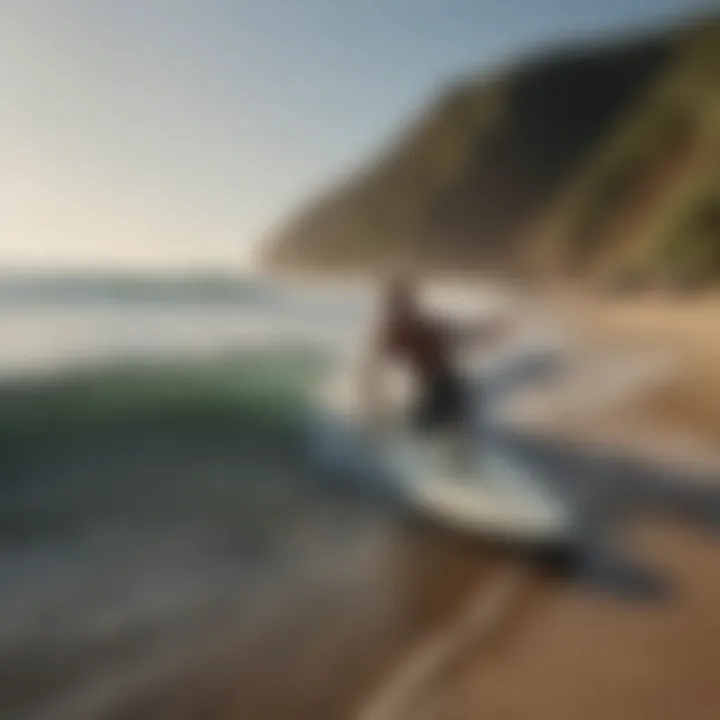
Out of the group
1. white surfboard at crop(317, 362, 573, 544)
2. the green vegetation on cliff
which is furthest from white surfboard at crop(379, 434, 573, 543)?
the green vegetation on cliff

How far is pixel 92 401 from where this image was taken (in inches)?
47.1

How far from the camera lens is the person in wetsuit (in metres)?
1.19

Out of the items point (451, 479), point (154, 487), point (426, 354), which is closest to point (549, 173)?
point (426, 354)

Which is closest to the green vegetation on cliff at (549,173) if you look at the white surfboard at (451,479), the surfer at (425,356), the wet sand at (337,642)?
the surfer at (425,356)

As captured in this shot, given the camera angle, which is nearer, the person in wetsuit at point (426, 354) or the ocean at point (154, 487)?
the ocean at point (154, 487)

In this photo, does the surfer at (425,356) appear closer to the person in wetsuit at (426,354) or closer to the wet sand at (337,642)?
the person in wetsuit at (426,354)

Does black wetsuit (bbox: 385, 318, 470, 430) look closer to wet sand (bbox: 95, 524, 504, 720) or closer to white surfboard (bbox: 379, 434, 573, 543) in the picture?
white surfboard (bbox: 379, 434, 573, 543)

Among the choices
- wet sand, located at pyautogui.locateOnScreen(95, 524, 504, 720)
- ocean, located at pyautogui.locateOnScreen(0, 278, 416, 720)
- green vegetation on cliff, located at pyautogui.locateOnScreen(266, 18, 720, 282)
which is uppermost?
green vegetation on cliff, located at pyautogui.locateOnScreen(266, 18, 720, 282)

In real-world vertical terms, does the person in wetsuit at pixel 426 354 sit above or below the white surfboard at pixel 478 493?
above

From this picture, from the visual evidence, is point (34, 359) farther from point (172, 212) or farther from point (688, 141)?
point (688, 141)

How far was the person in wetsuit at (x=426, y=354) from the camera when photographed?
1194mm

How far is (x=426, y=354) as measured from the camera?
1.19m

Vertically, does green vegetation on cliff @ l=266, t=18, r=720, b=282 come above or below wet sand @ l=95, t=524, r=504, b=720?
above

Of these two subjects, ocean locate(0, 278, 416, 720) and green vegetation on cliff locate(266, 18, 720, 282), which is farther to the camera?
green vegetation on cliff locate(266, 18, 720, 282)
